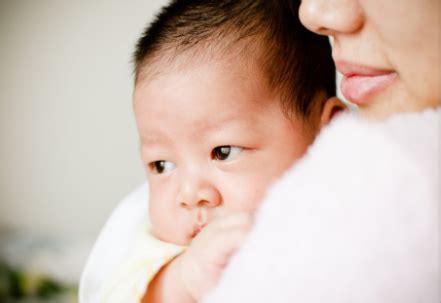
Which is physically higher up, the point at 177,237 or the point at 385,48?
the point at 385,48

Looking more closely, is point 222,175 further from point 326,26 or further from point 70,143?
point 70,143

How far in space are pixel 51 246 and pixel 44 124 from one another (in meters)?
0.61

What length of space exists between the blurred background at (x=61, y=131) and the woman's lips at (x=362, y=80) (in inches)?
59.9

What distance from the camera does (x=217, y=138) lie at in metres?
0.85

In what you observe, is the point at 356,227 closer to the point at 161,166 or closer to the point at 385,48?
the point at 385,48

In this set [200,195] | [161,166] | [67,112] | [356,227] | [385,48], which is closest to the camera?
[356,227]

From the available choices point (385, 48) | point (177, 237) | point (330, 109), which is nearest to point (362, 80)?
point (385, 48)

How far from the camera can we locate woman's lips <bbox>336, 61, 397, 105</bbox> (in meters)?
0.65

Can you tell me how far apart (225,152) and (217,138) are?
4 centimetres

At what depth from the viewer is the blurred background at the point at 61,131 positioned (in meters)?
→ 2.14

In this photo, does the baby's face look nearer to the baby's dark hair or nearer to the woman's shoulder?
the baby's dark hair

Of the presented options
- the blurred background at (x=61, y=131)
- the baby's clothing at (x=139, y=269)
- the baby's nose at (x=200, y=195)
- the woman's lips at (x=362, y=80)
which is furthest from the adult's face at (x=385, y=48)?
the blurred background at (x=61, y=131)

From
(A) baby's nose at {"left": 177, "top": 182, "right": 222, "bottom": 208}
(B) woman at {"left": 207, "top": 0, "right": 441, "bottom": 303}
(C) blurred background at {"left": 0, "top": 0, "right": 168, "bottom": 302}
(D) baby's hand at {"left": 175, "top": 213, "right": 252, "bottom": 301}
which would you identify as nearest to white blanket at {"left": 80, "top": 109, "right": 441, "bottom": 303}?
(B) woman at {"left": 207, "top": 0, "right": 441, "bottom": 303}

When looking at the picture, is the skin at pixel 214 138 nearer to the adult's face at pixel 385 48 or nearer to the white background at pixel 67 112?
the adult's face at pixel 385 48
